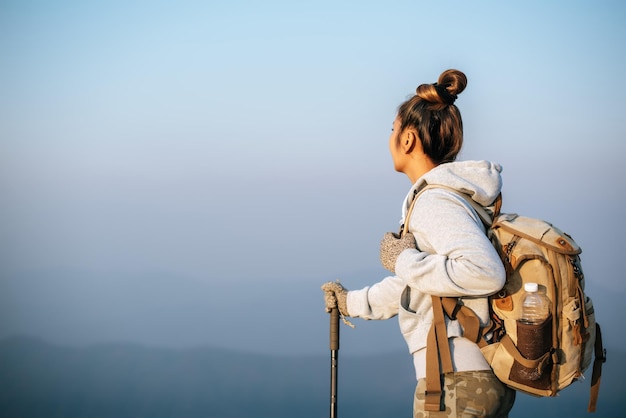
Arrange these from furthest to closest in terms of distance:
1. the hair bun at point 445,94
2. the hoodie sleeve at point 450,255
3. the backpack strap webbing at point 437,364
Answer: the hair bun at point 445,94
the backpack strap webbing at point 437,364
the hoodie sleeve at point 450,255

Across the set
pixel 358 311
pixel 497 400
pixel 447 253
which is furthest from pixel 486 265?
pixel 358 311

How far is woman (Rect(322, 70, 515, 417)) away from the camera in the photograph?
7.38 feet

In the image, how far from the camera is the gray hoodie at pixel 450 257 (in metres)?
2.23

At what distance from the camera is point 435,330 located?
2342 mm

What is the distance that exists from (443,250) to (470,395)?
0.41m

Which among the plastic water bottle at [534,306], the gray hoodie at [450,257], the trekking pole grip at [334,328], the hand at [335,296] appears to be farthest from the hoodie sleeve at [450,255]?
the trekking pole grip at [334,328]

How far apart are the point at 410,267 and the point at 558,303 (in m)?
0.42

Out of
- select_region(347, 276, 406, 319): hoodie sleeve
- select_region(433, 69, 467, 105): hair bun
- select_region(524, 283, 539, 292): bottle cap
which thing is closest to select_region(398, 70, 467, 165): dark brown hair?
select_region(433, 69, 467, 105): hair bun

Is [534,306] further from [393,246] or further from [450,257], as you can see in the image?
[393,246]

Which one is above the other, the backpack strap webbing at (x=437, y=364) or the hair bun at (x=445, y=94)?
the hair bun at (x=445, y=94)

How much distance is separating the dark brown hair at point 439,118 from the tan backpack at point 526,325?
21 centimetres

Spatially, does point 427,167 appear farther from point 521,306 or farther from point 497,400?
point 497,400

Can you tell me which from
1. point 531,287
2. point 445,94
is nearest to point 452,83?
point 445,94

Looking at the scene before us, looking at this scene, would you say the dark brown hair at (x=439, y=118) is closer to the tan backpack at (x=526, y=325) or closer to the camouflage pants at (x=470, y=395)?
the tan backpack at (x=526, y=325)
